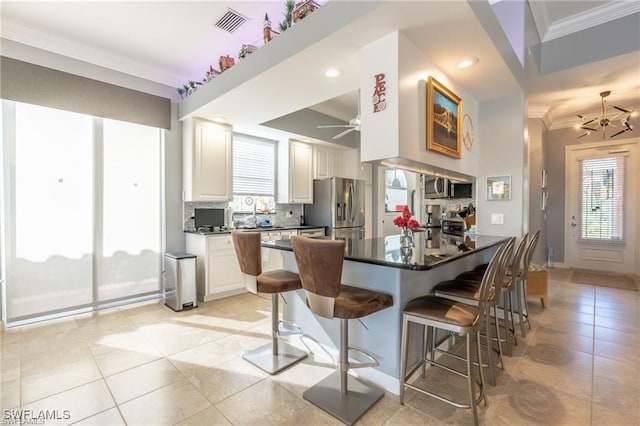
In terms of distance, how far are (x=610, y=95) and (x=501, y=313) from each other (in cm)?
374

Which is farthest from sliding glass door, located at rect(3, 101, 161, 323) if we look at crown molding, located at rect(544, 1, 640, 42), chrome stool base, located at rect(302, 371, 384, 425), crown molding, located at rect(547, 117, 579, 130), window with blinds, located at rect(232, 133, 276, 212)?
crown molding, located at rect(547, 117, 579, 130)

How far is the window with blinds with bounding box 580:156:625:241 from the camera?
17.5 ft

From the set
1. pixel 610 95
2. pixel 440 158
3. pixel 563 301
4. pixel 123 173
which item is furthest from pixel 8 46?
pixel 610 95

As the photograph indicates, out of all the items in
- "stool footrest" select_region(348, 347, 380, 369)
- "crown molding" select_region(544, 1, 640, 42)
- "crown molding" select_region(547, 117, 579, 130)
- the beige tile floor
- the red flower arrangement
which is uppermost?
"crown molding" select_region(544, 1, 640, 42)

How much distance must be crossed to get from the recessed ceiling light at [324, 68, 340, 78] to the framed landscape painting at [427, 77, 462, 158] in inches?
32.3

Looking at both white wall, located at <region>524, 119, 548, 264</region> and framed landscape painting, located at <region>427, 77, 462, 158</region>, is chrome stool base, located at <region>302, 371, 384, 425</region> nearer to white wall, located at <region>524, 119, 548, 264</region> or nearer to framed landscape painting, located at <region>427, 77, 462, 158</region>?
framed landscape painting, located at <region>427, 77, 462, 158</region>

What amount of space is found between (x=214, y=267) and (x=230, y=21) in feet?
9.56

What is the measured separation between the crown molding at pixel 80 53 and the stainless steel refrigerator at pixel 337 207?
2.87 m

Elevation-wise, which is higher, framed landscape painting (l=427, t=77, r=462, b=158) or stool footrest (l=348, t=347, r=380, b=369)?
framed landscape painting (l=427, t=77, r=462, b=158)

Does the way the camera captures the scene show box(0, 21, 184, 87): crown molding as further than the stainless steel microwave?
No

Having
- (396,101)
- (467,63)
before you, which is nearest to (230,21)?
(396,101)

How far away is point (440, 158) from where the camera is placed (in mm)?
2779

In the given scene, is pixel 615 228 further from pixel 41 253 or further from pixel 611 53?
pixel 41 253

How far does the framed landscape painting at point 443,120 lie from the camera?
8.30 feet
